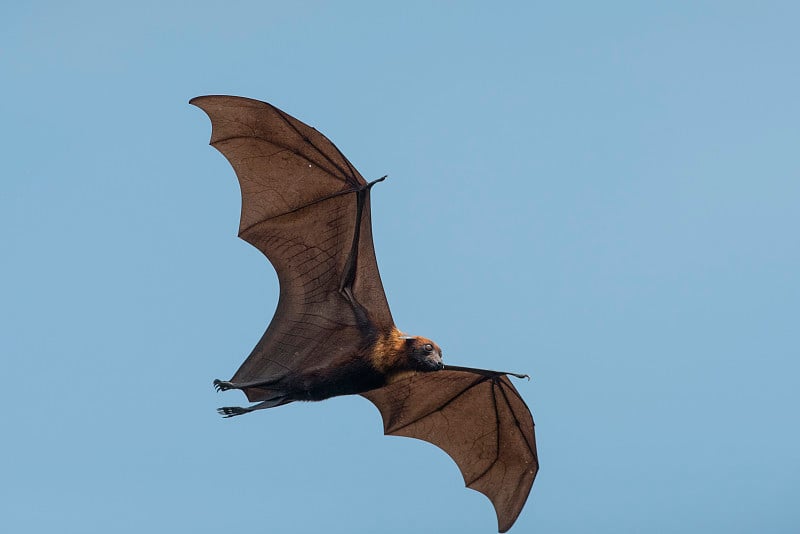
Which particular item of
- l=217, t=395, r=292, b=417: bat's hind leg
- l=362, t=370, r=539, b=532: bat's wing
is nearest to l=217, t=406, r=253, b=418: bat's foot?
l=217, t=395, r=292, b=417: bat's hind leg

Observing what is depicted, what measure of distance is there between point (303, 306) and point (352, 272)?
0.67 metres

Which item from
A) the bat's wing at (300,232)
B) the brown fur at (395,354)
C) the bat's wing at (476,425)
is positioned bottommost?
the bat's wing at (476,425)

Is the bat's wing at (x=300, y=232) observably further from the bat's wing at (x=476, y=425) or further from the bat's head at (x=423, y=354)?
the bat's wing at (x=476, y=425)

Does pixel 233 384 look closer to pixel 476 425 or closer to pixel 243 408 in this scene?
pixel 243 408

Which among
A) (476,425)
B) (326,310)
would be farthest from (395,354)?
(476,425)

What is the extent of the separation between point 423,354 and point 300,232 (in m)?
2.06

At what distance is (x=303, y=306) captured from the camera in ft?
42.3

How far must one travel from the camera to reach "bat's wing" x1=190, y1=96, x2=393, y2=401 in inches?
491

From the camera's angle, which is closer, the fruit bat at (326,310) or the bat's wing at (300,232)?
the fruit bat at (326,310)

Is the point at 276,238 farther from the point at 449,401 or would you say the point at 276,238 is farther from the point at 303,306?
the point at 449,401

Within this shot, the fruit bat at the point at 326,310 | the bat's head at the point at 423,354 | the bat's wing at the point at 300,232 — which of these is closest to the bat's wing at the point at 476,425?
the fruit bat at the point at 326,310

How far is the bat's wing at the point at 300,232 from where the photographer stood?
12.5 metres

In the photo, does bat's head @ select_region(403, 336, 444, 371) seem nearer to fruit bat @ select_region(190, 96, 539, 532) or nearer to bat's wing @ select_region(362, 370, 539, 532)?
fruit bat @ select_region(190, 96, 539, 532)

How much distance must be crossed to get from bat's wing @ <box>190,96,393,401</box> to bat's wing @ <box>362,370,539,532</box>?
50.3 inches
